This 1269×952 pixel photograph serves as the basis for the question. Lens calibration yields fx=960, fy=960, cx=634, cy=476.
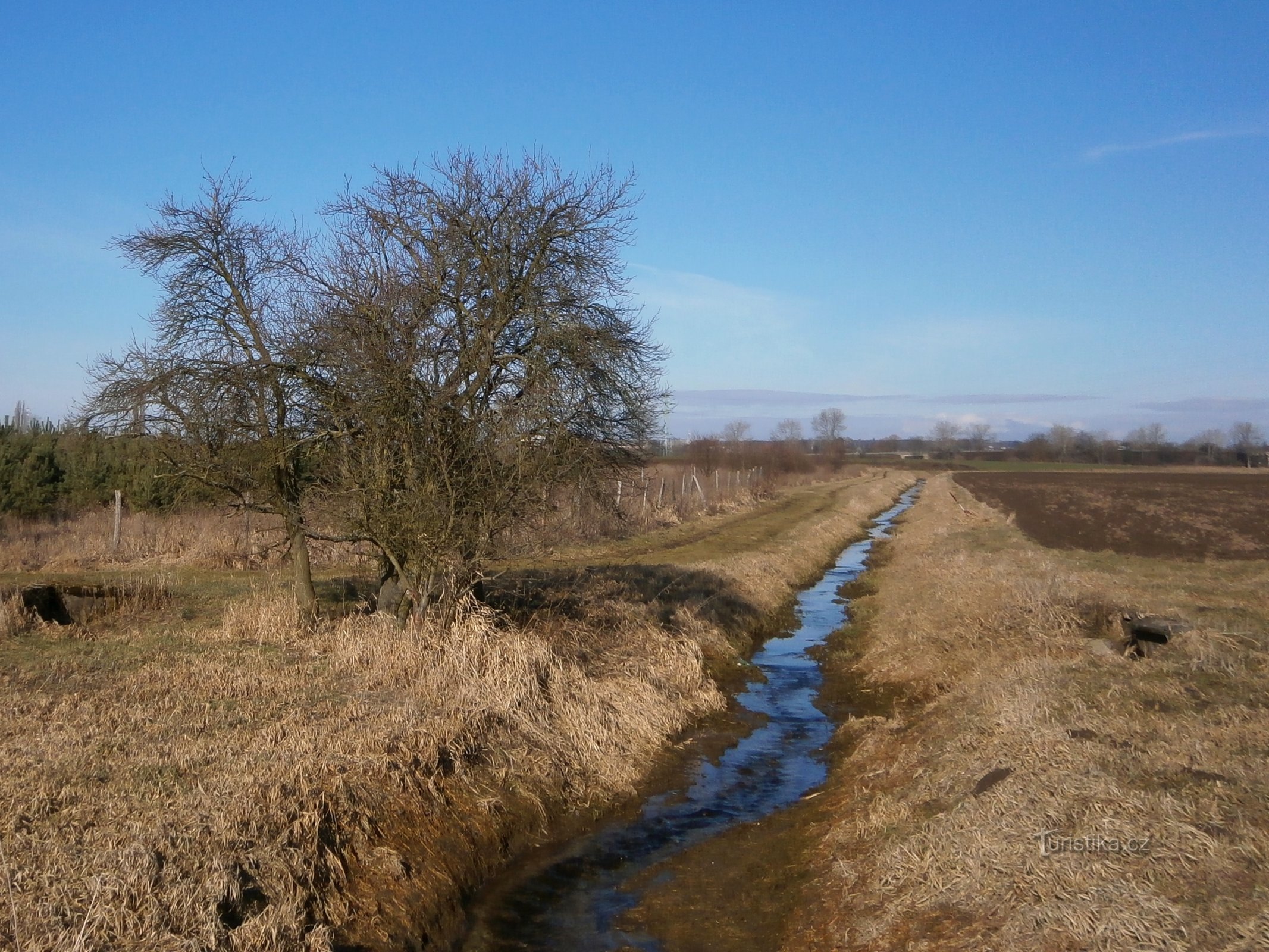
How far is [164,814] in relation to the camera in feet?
20.8

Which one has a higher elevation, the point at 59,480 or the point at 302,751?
the point at 59,480

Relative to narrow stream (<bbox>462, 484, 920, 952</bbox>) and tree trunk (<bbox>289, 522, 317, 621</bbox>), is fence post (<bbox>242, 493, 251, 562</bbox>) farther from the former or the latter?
narrow stream (<bbox>462, 484, 920, 952</bbox>)

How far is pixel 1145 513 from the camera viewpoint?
132ft

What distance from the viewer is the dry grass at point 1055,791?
562 cm

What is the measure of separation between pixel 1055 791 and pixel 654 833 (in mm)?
3599

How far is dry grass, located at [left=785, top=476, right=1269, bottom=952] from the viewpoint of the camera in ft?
18.4

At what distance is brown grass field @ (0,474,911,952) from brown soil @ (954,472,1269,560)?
18.3 metres

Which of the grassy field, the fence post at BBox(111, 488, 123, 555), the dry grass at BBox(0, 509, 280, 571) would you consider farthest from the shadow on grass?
the grassy field

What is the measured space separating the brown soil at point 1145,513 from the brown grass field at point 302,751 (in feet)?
60.0

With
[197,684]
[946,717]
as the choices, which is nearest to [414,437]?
[197,684]

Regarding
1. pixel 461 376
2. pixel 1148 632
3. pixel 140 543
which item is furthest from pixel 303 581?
pixel 1148 632

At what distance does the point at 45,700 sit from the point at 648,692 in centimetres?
643

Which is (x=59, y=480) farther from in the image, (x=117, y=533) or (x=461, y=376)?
(x=461, y=376)

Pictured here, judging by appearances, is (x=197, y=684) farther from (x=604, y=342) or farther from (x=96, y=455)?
(x=96, y=455)
